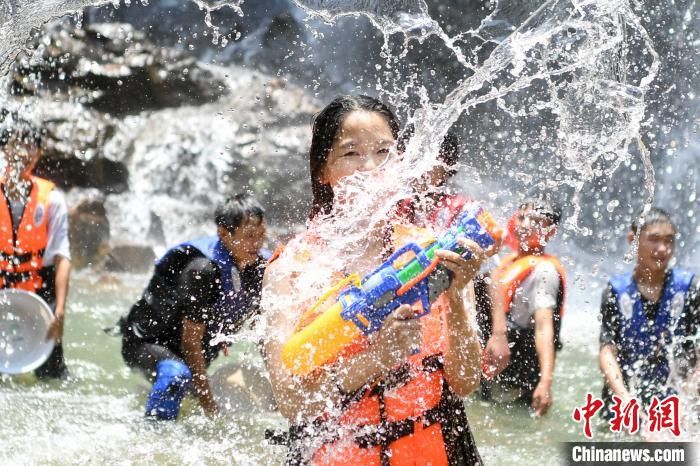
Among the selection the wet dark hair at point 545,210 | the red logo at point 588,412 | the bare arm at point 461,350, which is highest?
the bare arm at point 461,350

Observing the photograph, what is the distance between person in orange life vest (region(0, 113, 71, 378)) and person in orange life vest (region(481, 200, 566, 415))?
109 inches

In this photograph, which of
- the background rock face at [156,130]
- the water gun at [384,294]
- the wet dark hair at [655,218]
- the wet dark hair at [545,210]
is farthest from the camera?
the background rock face at [156,130]

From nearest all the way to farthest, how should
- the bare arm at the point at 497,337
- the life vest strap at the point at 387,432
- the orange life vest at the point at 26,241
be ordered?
the life vest strap at the point at 387,432 < the bare arm at the point at 497,337 < the orange life vest at the point at 26,241

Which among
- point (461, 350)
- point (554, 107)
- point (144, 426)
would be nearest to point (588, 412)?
point (554, 107)

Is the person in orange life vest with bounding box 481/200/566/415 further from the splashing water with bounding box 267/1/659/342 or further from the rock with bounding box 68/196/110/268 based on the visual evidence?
the rock with bounding box 68/196/110/268

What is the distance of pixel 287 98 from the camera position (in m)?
10.5

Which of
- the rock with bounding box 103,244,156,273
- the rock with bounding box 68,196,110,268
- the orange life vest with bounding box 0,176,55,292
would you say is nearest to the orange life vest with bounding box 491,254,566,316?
the orange life vest with bounding box 0,176,55,292

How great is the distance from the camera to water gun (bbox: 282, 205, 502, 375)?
1846 millimetres

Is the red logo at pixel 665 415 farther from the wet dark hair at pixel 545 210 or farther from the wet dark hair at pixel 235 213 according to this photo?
the wet dark hair at pixel 235 213

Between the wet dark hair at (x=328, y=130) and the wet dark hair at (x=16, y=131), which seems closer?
the wet dark hair at (x=328, y=130)

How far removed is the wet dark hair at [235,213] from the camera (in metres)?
4.51

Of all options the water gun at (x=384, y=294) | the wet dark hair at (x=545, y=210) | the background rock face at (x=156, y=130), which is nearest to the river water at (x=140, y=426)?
the wet dark hair at (x=545, y=210)

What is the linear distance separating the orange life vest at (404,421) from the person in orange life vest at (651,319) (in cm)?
260

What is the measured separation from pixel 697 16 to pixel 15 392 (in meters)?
6.78
